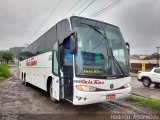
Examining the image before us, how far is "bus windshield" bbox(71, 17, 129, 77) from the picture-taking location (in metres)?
7.68

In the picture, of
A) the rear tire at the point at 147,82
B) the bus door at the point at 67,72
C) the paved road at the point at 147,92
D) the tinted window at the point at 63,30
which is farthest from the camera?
the rear tire at the point at 147,82

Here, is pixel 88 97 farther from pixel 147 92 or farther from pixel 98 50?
pixel 147 92

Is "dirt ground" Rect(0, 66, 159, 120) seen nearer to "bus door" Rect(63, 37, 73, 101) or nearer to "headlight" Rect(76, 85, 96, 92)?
"bus door" Rect(63, 37, 73, 101)

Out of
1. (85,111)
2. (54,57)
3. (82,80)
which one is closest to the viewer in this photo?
(82,80)

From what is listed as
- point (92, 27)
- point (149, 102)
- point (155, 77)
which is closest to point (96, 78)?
point (92, 27)

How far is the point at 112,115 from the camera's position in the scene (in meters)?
7.92

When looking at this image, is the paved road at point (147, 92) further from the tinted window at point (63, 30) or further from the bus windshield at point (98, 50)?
the tinted window at point (63, 30)

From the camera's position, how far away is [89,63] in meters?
7.69

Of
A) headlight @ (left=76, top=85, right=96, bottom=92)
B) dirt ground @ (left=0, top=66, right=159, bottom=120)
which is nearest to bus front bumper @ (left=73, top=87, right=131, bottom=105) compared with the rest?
headlight @ (left=76, top=85, right=96, bottom=92)

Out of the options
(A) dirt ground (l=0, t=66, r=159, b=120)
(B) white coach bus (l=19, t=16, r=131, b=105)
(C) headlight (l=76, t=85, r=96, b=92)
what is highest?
(B) white coach bus (l=19, t=16, r=131, b=105)

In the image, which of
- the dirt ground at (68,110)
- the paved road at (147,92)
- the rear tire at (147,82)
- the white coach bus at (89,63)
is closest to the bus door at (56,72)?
the white coach bus at (89,63)

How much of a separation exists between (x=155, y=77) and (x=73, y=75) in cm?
1330

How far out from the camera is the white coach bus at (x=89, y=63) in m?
7.55

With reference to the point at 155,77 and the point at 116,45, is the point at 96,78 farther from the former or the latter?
the point at 155,77
